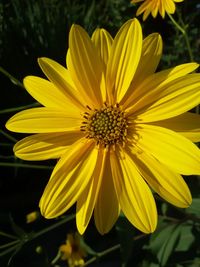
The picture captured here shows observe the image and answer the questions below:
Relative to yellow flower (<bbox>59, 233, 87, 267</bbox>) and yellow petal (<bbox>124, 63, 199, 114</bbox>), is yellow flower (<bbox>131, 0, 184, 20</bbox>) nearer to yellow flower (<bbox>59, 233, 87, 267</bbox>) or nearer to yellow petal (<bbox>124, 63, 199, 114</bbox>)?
yellow petal (<bbox>124, 63, 199, 114</bbox>)

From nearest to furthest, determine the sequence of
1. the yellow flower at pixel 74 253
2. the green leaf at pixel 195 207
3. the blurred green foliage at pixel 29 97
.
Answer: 1. the green leaf at pixel 195 207
2. the yellow flower at pixel 74 253
3. the blurred green foliage at pixel 29 97

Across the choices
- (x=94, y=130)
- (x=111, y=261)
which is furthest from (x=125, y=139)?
(x=111, y=261)

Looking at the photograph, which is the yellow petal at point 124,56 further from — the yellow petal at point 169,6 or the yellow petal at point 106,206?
the yellow petal at point 169,6

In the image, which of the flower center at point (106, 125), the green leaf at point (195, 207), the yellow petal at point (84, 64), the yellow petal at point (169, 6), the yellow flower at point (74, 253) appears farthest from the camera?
the yellow flower at point (74, 253)

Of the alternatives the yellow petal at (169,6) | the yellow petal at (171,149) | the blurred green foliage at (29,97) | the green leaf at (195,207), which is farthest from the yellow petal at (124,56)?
the blurred green foliage at (29,97)

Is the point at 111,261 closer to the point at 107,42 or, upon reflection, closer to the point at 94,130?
the point at 94,130

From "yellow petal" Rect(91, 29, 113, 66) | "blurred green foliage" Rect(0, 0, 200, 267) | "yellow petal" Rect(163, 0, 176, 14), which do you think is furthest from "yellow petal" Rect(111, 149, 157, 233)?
"blurred green foliage" Rect(0, 0, 200, 267)

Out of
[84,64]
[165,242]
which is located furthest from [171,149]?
[165,242]
